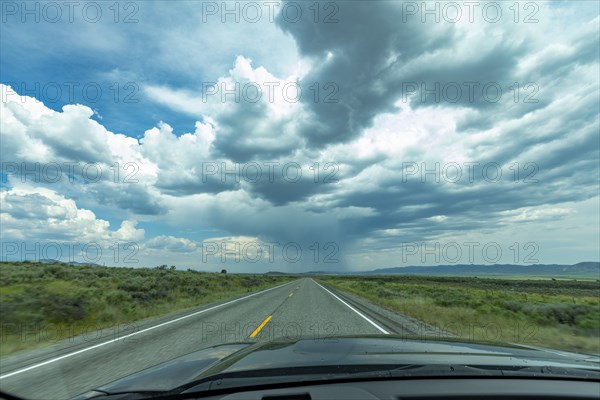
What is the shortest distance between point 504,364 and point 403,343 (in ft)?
4.10

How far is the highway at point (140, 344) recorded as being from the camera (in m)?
5.90

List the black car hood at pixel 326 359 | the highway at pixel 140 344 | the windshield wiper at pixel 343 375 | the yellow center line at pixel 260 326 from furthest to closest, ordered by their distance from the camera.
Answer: the yellow center line at pixel 260 326 < the highway at pixel 140 344 < the black car hood at pixel 326 359 < the windshield wiper at pixel 343 375

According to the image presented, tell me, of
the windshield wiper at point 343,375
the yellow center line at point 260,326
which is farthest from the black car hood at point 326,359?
the yellow center line at point 260,326

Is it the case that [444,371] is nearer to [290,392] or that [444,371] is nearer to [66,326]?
[290,392]

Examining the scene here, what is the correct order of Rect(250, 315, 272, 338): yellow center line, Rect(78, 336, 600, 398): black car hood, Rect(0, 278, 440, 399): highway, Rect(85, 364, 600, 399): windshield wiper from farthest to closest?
Rect(250, 315, 272, 338): yellow center line < Rect(0, 278, 440, 399): highway < Rect(78, 336, 600, 398): black car hood < Rect(85, 364, 600, 399): windshield wiper

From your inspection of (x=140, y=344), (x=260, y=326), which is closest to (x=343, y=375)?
(x=140, y=344)

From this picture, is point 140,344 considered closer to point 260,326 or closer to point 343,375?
point 260,326

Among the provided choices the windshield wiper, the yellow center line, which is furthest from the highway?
the windshield wiper

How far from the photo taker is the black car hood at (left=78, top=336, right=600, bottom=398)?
278 cm

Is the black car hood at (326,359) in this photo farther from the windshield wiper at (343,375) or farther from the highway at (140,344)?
the highway at (140,344)

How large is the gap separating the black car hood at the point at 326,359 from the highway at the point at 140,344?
1.05 m

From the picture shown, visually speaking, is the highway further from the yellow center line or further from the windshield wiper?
the windshield wiper

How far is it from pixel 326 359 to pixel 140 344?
25.0 ft

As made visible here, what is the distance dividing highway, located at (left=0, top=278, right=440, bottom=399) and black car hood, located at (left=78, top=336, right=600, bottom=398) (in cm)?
105
